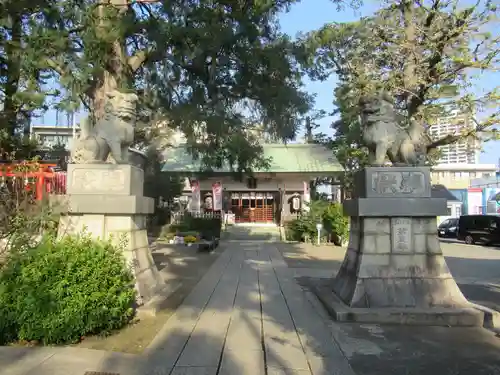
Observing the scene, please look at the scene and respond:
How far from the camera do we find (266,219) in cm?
3309

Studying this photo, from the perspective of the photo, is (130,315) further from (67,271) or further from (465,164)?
(465,164)

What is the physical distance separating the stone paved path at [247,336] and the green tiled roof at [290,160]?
1869cm

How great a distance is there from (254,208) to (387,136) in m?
26.4

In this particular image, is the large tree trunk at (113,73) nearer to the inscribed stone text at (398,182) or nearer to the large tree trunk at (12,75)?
the large tree trunk at (12,75)

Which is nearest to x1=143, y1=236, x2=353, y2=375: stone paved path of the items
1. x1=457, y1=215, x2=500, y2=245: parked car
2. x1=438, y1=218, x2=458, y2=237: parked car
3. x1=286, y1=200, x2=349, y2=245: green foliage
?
x1=286, y1=200, x2=349, y2=245: green foliage

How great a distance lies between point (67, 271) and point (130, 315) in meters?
1.14

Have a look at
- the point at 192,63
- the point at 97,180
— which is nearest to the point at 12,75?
the point at 192,63

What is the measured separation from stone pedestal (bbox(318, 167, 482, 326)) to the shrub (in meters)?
3.25

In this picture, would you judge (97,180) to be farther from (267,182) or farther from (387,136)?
(267,182)

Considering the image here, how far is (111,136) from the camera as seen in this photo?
6918 mm

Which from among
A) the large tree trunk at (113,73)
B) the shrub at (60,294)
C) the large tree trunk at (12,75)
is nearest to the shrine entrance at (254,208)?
the large tree trunk at (12,75)

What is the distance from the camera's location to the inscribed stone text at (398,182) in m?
6.79

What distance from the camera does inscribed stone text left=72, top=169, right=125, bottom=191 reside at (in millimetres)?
6598

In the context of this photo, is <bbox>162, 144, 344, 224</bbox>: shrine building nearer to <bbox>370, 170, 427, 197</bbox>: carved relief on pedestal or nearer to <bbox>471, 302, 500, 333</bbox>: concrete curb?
<bbox>370, 170, 427, 197</bbox>: carved relief on pedestal
